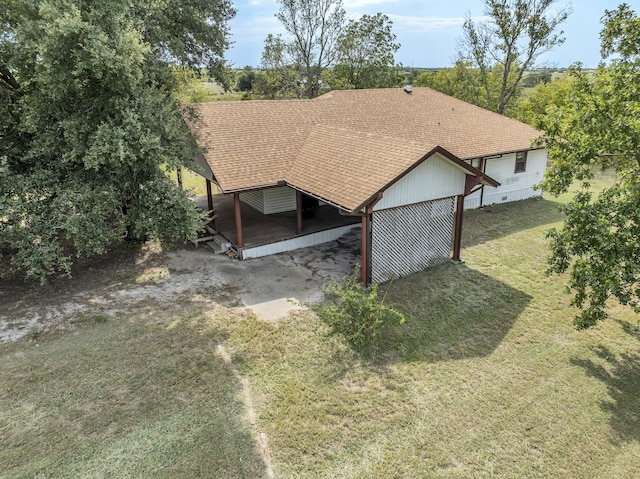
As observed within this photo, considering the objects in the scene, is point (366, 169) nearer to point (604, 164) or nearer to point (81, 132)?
point (604, 164)

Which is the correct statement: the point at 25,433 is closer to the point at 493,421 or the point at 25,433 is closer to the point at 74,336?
the point at 74,336

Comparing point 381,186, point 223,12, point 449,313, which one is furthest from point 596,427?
point 223,12

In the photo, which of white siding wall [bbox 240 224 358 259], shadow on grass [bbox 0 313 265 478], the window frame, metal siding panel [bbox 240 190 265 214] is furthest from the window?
shadow on grass [bbox 0 313 265 478]

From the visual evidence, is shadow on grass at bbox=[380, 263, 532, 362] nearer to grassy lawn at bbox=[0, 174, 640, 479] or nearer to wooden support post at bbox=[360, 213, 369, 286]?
grassy lawn at bbox=[0, 174, 640, 479]

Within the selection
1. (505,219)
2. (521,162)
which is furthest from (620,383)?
(521,162)

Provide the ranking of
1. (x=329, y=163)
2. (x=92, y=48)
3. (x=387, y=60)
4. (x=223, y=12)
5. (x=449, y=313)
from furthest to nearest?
(x=387, y=60)
(x=223, y=12)
(x=329, y=163)
(x=449, y=313)
(x=92, y=48)

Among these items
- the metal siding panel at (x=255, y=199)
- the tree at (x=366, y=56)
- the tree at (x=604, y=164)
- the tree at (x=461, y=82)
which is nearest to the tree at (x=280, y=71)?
the tree at (x=366, y=56)
